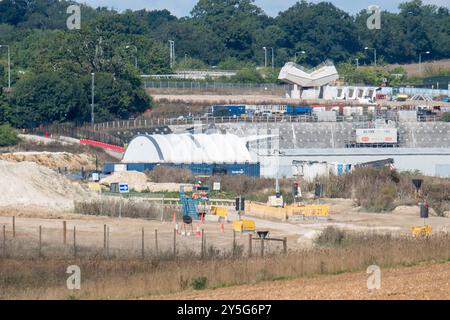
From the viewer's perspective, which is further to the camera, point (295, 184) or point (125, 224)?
point (295, 184)

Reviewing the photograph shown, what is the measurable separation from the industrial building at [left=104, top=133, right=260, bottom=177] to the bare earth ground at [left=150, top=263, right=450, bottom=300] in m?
46.6

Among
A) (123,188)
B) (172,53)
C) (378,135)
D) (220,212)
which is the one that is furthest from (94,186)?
(172,53)

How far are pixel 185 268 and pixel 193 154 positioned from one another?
1827 inches

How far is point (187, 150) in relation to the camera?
8144cm

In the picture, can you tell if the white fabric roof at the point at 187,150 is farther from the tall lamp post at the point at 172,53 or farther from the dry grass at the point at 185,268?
the tall lamp post at the point at 172,53

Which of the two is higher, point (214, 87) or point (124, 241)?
Result: point (214, 87)

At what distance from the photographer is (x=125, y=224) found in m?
50.9

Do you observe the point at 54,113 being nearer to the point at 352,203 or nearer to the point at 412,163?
the point at 412,163

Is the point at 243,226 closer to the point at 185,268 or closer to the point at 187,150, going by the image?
the point at 185,268

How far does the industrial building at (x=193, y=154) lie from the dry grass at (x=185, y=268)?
128 ft

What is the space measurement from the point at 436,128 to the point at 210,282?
66065 millimetres

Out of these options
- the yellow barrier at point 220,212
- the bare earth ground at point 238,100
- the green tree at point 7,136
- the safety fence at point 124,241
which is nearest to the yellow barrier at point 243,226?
the safety fence at point 124,241
